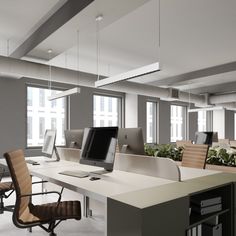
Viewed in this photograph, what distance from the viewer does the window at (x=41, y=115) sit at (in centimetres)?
711

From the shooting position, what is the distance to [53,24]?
146 inches

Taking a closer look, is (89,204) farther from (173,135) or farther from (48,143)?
(173,135)

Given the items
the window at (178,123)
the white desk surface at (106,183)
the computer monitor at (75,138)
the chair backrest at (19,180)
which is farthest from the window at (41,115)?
the window at (178,123)

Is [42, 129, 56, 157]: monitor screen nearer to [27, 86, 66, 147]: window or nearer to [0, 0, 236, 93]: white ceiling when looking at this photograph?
[0, 0, 236, 93]: white ceiling

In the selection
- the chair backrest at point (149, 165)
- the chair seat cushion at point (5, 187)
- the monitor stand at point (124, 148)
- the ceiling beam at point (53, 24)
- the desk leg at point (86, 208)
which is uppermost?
the ceiling beam at point (53, 24)

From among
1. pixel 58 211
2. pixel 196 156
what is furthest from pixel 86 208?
pixel 196 156

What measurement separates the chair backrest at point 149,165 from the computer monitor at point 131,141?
10cm

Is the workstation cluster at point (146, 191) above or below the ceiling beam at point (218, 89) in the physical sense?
below

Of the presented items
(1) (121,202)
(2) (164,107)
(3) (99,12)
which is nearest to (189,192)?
(1) (121,202)

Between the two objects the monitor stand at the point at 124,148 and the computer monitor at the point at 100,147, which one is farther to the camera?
the monitor stand at the point at 124,148

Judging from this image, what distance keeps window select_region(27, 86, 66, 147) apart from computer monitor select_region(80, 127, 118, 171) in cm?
437

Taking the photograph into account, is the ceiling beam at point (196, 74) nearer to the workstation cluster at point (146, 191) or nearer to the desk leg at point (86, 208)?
the workstation cluster at point (146, 191)

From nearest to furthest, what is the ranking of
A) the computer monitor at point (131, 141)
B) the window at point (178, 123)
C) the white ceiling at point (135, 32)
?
the computer monitor at point (131, 141), the white ceiling at point (135, 32), the window at point (178, 123)

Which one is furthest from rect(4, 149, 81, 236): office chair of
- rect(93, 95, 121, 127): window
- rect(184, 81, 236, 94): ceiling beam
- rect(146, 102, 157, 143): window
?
rect(184, 81, 236, 94): ceiling beam
